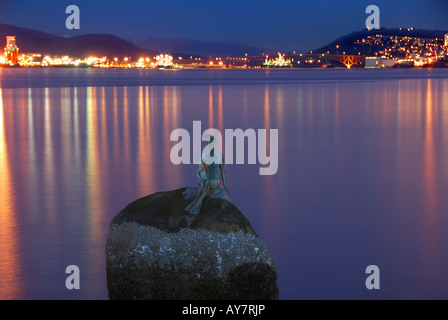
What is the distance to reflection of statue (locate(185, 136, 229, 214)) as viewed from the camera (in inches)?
256

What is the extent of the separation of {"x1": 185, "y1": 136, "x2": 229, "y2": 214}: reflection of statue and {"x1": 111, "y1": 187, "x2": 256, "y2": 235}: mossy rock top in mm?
64

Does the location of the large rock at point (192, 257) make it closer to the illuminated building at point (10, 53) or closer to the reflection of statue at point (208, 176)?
the reflection of statue at point (208, 176)

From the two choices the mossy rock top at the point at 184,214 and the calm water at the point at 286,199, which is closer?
the mossy rock top at the point at 184,214

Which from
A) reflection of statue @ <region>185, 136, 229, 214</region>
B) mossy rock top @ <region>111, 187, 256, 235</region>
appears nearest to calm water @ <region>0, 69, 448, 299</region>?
mossy rock top @ <region>111, 187, 256, 235</region>

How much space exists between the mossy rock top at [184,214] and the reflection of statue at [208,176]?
0.21 feet

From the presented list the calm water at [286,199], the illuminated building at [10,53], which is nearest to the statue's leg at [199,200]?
the calm water at [286,199]

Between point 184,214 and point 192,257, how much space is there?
42cm

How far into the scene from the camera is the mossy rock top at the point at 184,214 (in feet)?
20.6

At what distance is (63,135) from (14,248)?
12500 mm

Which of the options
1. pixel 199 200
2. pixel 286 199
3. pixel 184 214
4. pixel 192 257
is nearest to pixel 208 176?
pixel 199 200

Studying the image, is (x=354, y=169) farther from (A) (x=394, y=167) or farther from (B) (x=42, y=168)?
(B) (x=42, y=168)

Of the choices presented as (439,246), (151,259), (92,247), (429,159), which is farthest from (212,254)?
(429,159)

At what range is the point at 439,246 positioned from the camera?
8.67m

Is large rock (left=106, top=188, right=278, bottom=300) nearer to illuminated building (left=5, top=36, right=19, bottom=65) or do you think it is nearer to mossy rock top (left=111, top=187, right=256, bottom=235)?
mossy rock top (left=111, top=187, right=256, bottom=235)
